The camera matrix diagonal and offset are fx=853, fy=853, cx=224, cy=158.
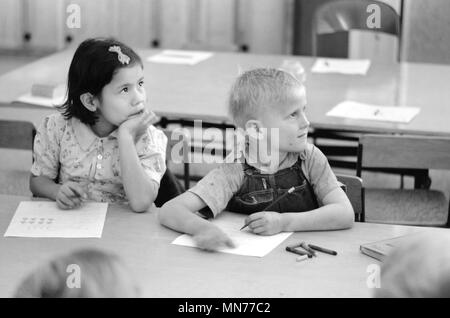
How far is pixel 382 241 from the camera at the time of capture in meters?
2.11

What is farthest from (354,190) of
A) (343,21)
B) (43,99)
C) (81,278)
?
(343,21)

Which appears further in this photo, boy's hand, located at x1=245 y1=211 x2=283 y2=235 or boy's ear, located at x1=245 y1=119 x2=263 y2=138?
boy's ear, located at x1=245 y1=119 x2=263 y2=138

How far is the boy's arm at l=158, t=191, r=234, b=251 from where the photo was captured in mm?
2082

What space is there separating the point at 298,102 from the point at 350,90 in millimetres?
1572

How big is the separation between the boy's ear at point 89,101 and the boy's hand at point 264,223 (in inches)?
28.7

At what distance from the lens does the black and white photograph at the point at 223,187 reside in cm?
181

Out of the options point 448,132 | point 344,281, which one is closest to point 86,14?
point 448,132

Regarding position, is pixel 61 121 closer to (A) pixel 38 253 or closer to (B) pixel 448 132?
(A) pixel 38 253

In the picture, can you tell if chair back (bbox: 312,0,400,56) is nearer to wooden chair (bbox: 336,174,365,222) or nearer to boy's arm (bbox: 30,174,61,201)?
wooden chair (bbox: 336,174,365,222)

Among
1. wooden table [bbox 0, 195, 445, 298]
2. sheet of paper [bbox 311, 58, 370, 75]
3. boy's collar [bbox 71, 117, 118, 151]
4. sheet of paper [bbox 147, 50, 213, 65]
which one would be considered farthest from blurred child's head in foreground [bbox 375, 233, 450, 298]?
sheet of paper [bbox 147, 50, 213, 65]

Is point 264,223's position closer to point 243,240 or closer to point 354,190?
point 243,240

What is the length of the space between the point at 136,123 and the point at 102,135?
0.19m

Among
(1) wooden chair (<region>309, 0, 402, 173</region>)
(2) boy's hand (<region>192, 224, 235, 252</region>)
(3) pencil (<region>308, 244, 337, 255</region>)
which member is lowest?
(3) pencil (<region>308, 244, 337, 255</region>)

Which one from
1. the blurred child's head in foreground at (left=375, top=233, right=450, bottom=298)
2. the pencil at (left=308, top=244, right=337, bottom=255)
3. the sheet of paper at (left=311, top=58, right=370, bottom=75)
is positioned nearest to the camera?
the blurred child's head in foreground at (left=375, top=233, right=450, bottom=298)
